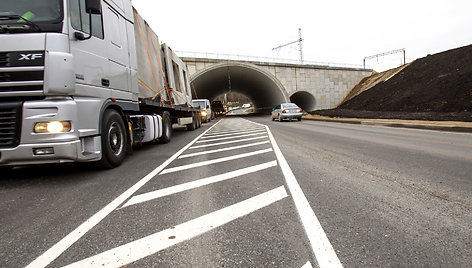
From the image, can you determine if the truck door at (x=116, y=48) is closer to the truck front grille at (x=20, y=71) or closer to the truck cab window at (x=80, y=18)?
the truck cab window at (x=80, y=18)

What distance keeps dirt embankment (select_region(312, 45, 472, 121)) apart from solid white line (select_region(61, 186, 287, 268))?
1265 cm

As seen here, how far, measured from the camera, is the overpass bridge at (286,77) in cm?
2819

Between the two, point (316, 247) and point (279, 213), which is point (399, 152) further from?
point (316, 247)

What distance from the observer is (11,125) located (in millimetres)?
3557

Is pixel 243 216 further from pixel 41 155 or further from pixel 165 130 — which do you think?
pixel 165 130

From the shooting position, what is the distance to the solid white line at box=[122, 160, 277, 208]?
3.02 m

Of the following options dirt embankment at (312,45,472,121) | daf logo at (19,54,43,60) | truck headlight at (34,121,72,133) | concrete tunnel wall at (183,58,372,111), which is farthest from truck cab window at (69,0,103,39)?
concrete tunnel wall at (183,58,372,111)

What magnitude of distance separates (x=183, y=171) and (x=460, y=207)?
3808 millimetres

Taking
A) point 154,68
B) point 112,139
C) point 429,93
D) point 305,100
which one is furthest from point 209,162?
point 305,100

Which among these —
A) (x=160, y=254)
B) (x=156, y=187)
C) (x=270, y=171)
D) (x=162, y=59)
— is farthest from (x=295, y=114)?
(x=160, y=254)

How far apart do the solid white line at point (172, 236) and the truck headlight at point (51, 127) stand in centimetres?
268

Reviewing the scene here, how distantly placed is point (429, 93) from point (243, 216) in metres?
18.9

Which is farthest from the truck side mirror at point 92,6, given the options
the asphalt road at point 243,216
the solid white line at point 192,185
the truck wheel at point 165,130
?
the truck wheel at point 165,130

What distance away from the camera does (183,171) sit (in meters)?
4.33
